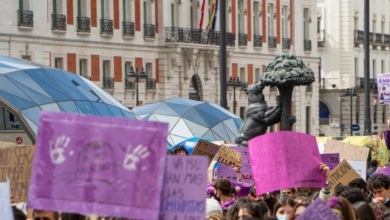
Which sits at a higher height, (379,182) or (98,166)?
(98,166)

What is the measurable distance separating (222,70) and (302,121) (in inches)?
1821

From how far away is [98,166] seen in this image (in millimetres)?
9617

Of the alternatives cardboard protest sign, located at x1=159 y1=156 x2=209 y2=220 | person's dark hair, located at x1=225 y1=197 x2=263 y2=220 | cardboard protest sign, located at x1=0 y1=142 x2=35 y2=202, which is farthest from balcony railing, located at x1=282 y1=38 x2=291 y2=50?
cardboard protest sign, located at x1=159 y1=156 x2=209 y2=220

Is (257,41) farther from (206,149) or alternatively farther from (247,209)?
(247,209)

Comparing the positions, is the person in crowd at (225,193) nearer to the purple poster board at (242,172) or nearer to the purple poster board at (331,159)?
the purple poster board at (331,159)

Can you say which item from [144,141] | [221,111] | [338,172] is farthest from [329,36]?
[144,141]

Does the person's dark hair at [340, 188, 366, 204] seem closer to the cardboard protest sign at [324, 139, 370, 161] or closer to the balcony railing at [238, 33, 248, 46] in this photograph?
the cardboard protest sign at [324, 139, 370, 161]

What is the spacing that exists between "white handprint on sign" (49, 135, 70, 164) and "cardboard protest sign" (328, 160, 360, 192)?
6.45m

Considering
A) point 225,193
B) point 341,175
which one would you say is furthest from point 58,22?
point 225,193

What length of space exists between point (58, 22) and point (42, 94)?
1010 inches

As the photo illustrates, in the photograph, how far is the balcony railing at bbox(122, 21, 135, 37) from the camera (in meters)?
59.2

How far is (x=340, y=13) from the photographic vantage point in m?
85.1

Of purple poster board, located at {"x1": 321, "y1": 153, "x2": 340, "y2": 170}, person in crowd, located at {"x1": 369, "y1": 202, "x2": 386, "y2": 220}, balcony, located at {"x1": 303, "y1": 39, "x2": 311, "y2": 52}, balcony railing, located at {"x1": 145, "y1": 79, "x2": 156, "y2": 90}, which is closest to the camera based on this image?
person in crowd, located at {"x1": 369, "y1": 202, "x2": 386, "y2": 220}

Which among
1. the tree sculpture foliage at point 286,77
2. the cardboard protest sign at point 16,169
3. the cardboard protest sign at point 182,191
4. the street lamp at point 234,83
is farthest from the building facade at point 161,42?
the cardboard protest sign at point 182,191
